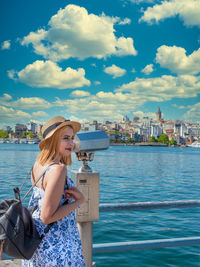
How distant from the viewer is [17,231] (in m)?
1.31

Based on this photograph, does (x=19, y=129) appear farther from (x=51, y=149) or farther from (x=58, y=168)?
(x=58, y=168)

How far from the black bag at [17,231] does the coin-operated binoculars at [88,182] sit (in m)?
0.61

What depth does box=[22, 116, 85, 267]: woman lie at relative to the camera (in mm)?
1439

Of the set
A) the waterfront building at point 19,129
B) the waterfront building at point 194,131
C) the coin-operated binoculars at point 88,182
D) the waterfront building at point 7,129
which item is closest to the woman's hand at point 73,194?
the coin-operated binoculars at point 88,182

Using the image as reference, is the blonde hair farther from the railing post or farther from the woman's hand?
the railing post

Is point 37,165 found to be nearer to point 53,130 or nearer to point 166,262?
point 53,130

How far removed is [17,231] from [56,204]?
0.73ft

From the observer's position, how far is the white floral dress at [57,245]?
1.49 meters

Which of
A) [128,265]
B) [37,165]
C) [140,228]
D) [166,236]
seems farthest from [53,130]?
[140,228]

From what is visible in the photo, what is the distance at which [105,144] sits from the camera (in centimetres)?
195

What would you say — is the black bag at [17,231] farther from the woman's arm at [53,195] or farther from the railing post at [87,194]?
the railing post at [87,194]

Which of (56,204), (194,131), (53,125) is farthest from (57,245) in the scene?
(194,131)

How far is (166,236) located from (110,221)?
1755 mm

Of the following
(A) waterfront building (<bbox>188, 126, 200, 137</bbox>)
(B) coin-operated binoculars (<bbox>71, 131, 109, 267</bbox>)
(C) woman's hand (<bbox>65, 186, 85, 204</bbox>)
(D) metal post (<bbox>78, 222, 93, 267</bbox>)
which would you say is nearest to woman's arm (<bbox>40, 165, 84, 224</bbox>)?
(C) woman's hand (<bbox>65, 186, 85, 204</bbox>)
